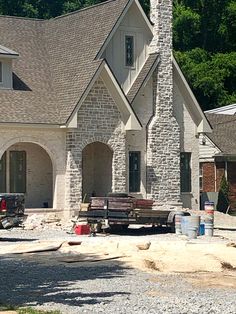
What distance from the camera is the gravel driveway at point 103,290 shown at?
15.2 m

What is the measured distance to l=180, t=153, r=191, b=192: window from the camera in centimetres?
4112

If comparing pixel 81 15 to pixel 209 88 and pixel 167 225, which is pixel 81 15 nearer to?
pixel 167 225

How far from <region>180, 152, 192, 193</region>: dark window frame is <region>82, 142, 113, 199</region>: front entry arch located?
4.38 metres

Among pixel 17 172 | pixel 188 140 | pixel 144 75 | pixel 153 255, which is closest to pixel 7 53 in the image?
pixel 17 172

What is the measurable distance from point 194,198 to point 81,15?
10250 mm

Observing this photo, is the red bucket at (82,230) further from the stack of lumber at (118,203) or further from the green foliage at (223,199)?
the green foliage at (223,199)

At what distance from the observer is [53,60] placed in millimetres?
40000

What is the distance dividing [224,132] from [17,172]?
1657cm

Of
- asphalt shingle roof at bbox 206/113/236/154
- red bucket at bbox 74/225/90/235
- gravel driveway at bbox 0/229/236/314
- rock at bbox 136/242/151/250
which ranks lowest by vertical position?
gravel driveway at bbox 0/229/236/314

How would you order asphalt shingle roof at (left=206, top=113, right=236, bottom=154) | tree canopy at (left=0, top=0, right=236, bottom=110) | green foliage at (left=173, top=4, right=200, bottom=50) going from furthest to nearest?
green foliage at (left=173, top=4, right=200, bottom=50) < tree canopy at (left=0, top=0, right=236, bottom=110) < asphalt shingle roof at (left=206, top=113, right=236, bottom=154)

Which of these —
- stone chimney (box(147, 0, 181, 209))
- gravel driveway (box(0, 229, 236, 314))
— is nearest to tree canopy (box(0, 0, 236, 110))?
stone chimney (box(147, 0, 181, 209))

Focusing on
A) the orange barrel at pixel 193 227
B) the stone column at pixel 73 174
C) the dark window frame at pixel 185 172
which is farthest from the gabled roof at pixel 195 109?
the orange barrel at pixel 193 227

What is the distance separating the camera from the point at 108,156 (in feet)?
125

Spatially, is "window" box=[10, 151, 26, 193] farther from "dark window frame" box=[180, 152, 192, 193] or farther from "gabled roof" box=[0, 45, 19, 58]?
"dark window frame" box=[180, 152, 192, 193]
